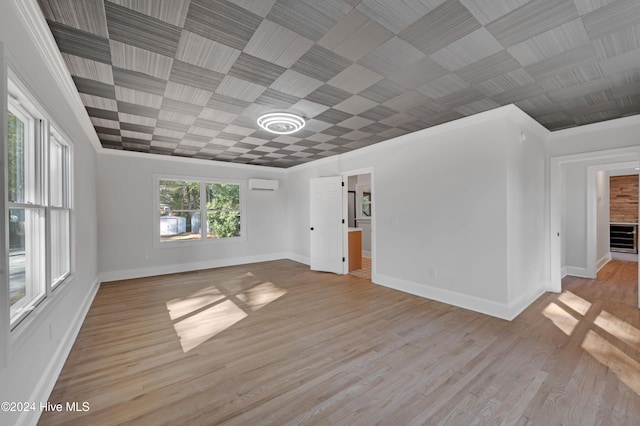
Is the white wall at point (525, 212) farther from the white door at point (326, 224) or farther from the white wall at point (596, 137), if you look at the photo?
the white door at point (326, 224)

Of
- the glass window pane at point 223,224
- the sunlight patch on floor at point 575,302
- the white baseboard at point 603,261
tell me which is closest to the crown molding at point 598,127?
the sunlight patch on floor at point 575,302

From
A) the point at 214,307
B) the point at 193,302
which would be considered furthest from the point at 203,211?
the point at 214,307

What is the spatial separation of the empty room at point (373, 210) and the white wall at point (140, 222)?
0.04m

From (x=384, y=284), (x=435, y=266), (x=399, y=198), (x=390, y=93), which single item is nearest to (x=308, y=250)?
(x=384, y=284)

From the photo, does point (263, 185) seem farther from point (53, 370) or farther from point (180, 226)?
point (53, 370)

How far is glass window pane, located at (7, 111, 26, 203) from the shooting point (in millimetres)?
1606

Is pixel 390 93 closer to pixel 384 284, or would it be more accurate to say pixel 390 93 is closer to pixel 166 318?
pixel 384 284

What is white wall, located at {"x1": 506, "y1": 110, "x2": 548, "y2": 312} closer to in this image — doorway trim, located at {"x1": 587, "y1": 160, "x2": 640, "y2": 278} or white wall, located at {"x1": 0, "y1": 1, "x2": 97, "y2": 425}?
doorway trim, located at {"x1": 587, "y1": 160, "x2": 640, "y2": 278}

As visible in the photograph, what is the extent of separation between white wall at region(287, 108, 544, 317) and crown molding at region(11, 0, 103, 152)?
3.97 metres

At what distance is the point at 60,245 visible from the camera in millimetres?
2635

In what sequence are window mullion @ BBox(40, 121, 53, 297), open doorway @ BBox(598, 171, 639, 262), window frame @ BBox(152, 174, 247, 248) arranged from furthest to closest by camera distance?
open doorway @ BBox(598, 171, 639, 262) < window frame @ BBox(152, 174, 247, 248) < window mullion @ BBox(40, 121, 53, 297)

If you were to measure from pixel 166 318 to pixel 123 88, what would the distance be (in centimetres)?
261

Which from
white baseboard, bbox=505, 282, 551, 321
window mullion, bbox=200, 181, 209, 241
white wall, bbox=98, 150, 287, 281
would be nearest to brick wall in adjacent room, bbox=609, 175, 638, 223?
white baseboard, bbox=505, 282, 551, 321

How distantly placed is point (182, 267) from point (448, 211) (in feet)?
17.5
